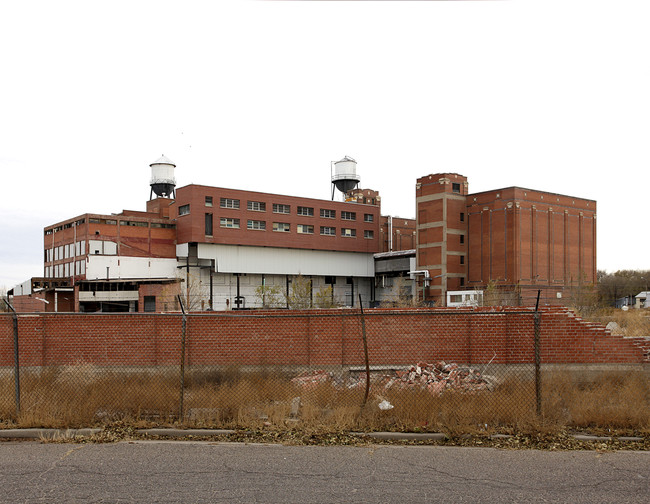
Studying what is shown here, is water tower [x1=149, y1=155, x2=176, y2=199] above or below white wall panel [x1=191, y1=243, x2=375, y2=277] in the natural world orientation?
above

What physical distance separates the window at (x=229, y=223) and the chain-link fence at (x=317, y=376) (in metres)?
49.0

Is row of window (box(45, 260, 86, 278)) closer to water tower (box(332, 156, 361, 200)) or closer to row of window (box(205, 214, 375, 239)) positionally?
row of window (box(205, 214, 375, 239))

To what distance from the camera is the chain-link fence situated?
31.0 ft

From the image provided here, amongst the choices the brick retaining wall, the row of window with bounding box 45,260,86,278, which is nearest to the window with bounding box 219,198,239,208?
the row of window with bounding box 45,260,86,278

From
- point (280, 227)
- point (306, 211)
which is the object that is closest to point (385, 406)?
point (280, 227)

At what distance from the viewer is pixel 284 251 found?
239 ft

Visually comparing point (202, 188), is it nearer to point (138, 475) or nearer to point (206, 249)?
point (206, 249)

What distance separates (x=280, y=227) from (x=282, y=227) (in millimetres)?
306

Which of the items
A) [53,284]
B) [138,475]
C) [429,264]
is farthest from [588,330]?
[53,284]

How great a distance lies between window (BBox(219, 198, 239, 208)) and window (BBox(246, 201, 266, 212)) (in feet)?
5.08

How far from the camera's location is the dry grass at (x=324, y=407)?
923 cm

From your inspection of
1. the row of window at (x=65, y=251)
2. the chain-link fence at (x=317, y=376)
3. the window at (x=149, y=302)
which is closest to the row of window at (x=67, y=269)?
the row of window at (x=65, y=251)

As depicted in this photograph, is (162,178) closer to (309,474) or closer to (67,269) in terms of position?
(67,269)

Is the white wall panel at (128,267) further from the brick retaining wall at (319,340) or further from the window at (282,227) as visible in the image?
the brick retaining wall at (319,340)
